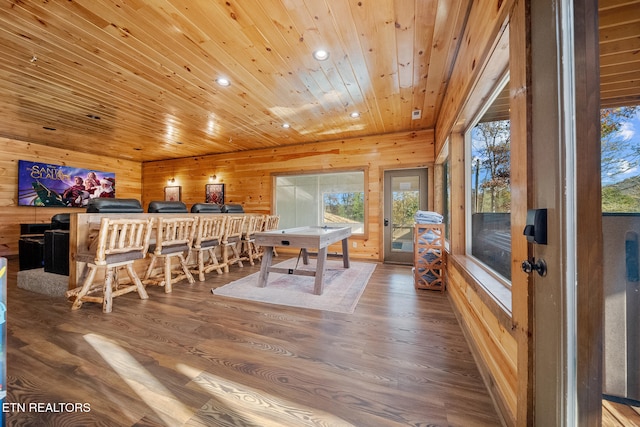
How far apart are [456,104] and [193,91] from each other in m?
Answer: 3.33

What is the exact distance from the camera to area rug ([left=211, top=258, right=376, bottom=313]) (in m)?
2.59

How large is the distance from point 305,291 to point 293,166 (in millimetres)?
3556

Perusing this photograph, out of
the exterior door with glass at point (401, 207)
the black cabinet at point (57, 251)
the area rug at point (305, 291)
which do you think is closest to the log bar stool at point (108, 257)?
the black cabinet at point (57, 251)

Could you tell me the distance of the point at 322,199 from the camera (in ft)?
18.6

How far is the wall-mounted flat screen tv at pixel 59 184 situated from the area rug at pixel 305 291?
589cm

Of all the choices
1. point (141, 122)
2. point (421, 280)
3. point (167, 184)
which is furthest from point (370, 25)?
point (167, 184)

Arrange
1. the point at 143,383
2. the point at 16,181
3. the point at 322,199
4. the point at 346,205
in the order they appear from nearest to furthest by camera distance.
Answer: the point at 143,383
the point at 16,181
the point at 346,205
the point at 322,199

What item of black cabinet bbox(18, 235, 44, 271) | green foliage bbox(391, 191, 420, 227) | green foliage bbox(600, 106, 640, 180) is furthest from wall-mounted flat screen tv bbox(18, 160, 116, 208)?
green foliage bbox(600, 106, 640, 180)

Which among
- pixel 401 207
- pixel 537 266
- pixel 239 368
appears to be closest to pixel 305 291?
pixel 239 368

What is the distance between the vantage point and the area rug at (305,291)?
2594 millimetres

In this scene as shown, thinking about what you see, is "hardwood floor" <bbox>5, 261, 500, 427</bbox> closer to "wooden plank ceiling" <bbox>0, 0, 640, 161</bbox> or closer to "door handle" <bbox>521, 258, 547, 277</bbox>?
"door handle" <bbox>521, 258, 547, 277</bbox>

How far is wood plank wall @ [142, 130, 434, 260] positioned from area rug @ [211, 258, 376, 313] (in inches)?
66.9

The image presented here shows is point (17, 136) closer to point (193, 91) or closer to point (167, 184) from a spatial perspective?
point (167, 184)

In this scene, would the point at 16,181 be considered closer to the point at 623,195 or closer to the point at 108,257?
the point at 108,257
